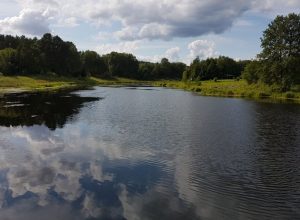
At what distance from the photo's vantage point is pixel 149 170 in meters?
23.3

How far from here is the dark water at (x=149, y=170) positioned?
1714 cm

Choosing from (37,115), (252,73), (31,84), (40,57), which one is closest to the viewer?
(37,115)

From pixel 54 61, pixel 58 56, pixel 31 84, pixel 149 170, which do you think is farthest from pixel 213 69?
pixel 149 170

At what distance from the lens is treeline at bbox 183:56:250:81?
17400 cm

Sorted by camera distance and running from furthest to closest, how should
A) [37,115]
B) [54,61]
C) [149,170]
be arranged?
[54,61]
[37,115]
[149,170]

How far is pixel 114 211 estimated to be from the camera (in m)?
16.7

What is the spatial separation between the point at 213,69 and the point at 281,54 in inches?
3470

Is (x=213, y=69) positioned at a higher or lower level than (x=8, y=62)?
higher

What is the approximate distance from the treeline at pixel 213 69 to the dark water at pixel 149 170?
131671mm

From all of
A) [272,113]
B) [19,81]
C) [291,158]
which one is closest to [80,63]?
[19,81]

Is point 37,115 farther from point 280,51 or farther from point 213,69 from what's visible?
point 213,69

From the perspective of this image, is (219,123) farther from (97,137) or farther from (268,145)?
(97,137)

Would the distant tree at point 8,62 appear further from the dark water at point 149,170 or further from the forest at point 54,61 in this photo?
the dark water at point 149,170

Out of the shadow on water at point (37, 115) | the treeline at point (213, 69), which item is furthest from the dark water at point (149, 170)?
the treeline at point (213, 69)
